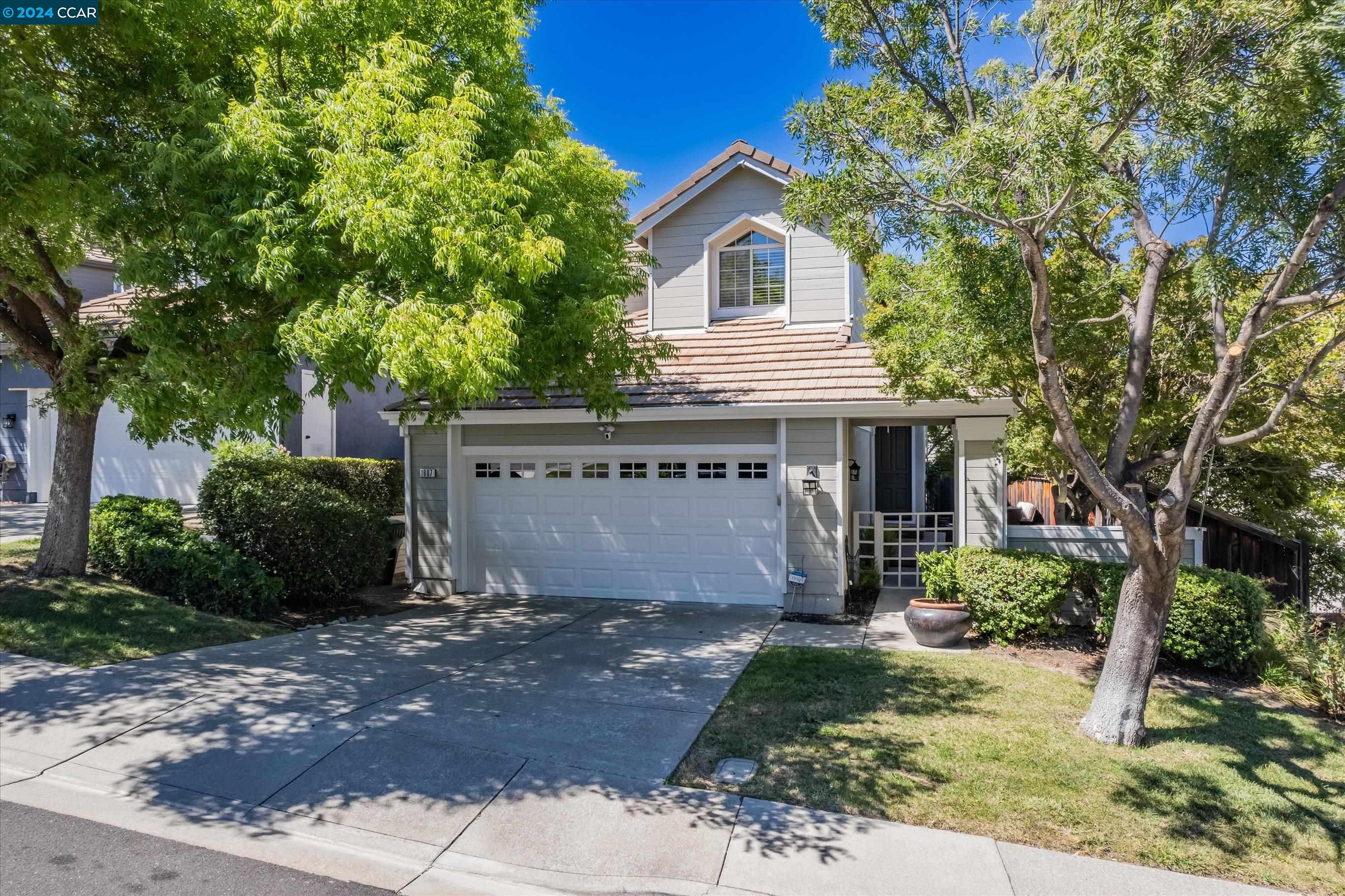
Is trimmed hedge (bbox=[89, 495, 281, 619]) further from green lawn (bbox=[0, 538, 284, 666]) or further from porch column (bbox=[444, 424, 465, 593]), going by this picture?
porch column (bbox=[444, 424, 465, 593])

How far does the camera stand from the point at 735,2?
32.6 ft

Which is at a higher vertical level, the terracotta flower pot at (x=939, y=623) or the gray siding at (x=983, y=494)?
the gray siding at (x=983, y=494)

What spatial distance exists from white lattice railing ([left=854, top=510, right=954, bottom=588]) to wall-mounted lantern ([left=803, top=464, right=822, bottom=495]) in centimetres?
227

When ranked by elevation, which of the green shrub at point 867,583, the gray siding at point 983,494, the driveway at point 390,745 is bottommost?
the driveway at point 390,745

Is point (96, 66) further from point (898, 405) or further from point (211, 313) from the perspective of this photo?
point (898, 405)

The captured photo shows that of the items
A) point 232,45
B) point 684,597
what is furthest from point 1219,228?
point 232,45

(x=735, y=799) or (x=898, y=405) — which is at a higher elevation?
(x=898, y=405)

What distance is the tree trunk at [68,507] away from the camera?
9.53 m

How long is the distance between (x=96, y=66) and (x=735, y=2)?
284 inches

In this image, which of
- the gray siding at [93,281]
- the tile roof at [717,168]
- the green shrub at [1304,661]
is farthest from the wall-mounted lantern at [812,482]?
the gray siding at [93,281]

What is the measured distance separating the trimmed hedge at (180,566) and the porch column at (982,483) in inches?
354

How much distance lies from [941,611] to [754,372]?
4501 millimetres

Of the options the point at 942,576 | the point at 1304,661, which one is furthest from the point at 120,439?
the point at 1304,661

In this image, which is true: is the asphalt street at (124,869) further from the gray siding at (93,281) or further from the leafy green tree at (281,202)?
the gray siding at (93,281)
